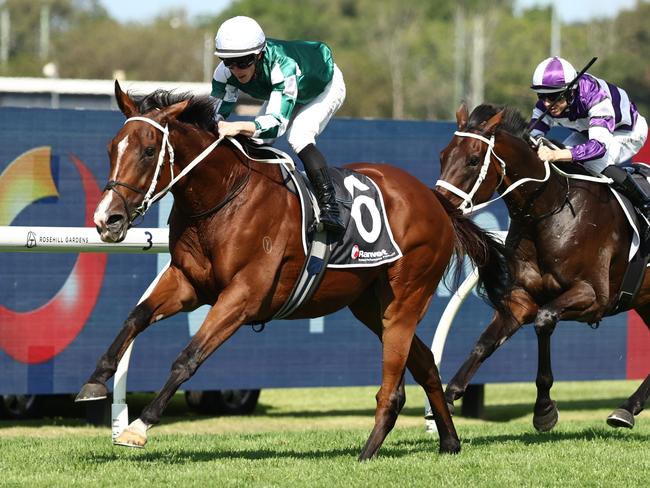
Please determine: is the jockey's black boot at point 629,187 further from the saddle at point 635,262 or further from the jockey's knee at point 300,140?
the jockey's knee at point 300,140

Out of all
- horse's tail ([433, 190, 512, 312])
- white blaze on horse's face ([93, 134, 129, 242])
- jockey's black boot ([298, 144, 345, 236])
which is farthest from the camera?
horse's tail ([433, 190, 512, 312])

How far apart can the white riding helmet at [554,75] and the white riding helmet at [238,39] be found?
6.86 feet

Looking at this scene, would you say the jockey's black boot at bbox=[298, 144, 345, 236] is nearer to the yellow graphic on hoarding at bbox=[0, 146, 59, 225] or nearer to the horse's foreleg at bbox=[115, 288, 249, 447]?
the horse's foreleg at bbox=[115, 288, 249, 447]

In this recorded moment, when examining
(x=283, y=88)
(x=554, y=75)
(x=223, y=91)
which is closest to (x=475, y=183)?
(x=554, y=75)

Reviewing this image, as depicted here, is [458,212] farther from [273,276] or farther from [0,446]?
[0,446]

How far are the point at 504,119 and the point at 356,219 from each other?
4.40 feet

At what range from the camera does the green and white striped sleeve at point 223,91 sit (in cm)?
625

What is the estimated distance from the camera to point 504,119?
7172 millimetres

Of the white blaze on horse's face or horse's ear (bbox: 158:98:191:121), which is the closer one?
the white blaze on horse's face

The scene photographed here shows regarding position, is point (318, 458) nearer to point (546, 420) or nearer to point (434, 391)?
point (434, 391)

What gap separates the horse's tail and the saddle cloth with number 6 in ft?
1.70

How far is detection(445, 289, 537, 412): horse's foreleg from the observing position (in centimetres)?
686

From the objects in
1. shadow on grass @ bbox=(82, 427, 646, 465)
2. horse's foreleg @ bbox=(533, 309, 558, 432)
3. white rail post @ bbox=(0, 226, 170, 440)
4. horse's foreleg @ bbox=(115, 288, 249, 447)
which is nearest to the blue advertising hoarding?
white rail post @ bbox=(0, 226, 170, 440)

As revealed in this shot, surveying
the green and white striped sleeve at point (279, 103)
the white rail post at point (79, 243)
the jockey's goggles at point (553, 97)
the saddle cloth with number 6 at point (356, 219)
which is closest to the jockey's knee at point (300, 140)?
the saddle cloth with number 6 at point (356, 219)
